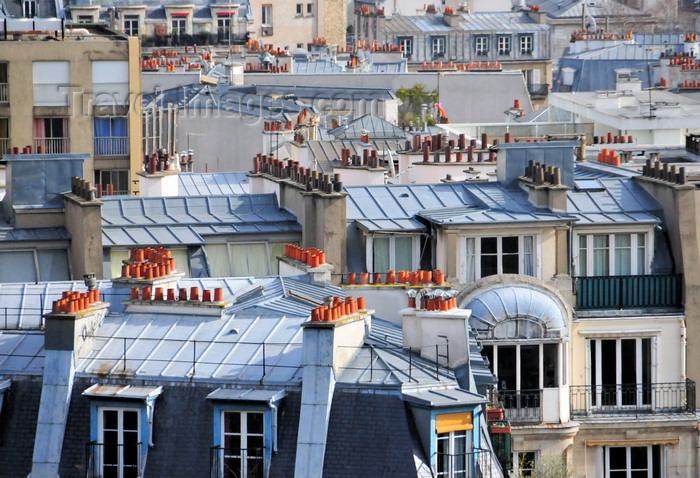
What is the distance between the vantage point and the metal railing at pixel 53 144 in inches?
2638

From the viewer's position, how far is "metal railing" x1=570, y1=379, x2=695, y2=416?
145 ft

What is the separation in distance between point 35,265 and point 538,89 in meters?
72.7

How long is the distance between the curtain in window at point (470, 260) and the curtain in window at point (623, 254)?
9.84 feet

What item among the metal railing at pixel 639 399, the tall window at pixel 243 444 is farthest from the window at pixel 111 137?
the tall window at pixel 243 444

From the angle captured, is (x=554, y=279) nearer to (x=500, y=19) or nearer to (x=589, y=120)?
(x=589, y=120)

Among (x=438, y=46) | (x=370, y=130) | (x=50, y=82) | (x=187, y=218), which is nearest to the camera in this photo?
(x=187, y=218)

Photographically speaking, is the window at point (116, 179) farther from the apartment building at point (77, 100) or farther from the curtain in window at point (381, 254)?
the curtain in window at point (381, 254)

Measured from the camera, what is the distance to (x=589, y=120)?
7619 centimetres

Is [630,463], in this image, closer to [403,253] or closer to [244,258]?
[403,253]

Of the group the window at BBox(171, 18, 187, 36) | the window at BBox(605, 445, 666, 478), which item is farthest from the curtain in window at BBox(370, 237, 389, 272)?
the window at BBox(171, 18, 187, 36)

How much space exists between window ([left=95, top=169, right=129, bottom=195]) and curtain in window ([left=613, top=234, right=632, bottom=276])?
23872 mm

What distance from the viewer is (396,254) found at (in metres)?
44.9

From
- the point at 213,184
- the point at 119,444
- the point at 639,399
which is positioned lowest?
the point at 639,399

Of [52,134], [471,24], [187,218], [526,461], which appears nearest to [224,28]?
[471,24]
